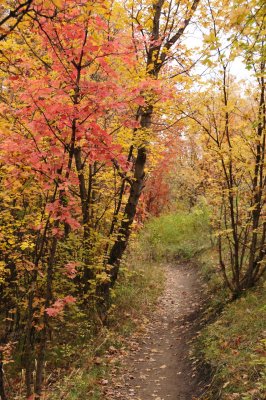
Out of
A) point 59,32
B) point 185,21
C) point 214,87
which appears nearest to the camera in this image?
point 59,32

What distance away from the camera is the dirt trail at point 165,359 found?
5.95m

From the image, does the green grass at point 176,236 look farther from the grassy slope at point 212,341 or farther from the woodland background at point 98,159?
the woodland background at point 98,159

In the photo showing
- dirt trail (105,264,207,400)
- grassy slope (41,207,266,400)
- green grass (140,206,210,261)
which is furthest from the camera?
green grass (140,206,210,261)

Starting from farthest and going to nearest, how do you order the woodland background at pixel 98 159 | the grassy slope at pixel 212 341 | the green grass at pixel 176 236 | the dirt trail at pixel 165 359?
the green grass at pixel 176 236, the dirt trail at pixel 165 359, the grassy slope at pixel 212 341, the woodland background at pixel 98 159

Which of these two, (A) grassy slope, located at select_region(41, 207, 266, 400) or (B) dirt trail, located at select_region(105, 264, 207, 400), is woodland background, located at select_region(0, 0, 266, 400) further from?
(B) dirt trail, located at select_region(105, 264, 207, 400)

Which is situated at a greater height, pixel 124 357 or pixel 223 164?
pixel 223 164

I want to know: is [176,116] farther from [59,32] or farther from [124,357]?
[124,357]

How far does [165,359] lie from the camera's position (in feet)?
23.7

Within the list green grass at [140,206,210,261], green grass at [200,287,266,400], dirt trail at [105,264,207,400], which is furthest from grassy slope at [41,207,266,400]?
green grass at [140,206,210,261]

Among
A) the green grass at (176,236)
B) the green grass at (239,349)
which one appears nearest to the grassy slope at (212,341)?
the green grass at (239,349)

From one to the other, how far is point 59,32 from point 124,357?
601cm

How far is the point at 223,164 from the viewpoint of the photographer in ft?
24.3

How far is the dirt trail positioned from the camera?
19.5ft

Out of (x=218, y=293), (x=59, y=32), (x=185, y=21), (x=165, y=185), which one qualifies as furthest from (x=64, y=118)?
(x=165, y=185)
